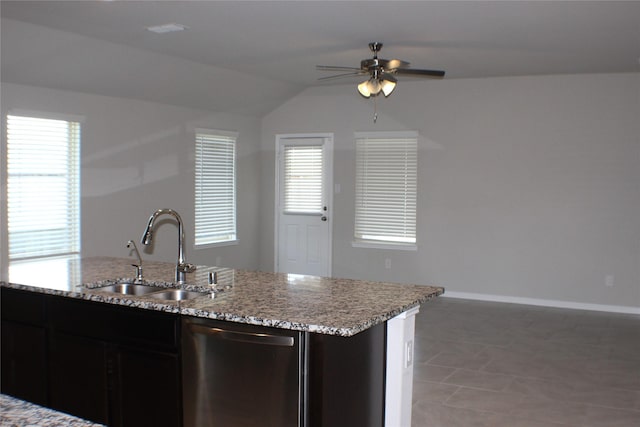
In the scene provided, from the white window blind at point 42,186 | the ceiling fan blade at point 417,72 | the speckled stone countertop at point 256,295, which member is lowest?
the speckled stone countertop at point 256,295

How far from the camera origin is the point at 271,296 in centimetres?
289

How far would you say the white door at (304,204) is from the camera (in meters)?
8.67

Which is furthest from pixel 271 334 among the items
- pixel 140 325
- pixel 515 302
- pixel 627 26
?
pixel 515 302

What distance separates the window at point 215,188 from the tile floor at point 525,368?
3.02 metres

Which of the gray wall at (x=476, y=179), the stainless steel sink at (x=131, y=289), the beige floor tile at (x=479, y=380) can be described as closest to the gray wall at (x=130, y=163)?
the gray wall at (x=476, y=179)

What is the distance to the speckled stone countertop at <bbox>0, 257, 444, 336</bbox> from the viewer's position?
2.46 m

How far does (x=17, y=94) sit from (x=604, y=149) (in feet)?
20.1

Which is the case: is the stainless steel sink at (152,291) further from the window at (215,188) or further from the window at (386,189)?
the window at (386,189)

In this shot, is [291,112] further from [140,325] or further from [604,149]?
[140,325]

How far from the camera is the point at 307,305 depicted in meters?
2.69

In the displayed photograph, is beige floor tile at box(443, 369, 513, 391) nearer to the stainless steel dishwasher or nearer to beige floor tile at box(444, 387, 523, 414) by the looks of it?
beige floor tile at box(444, 387, 523, 414)

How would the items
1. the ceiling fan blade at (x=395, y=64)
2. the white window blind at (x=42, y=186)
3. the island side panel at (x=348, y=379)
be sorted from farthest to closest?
the white window blind at (x=42, y=186) → the ceiling fan blade at (x=395, y=64) → the island side panel at (x=348, y=379)

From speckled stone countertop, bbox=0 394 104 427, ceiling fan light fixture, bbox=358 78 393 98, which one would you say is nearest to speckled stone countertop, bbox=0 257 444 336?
speckled stone countertop, bbox=0 394 104 427

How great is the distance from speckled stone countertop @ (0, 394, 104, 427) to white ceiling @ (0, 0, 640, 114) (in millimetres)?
3569
